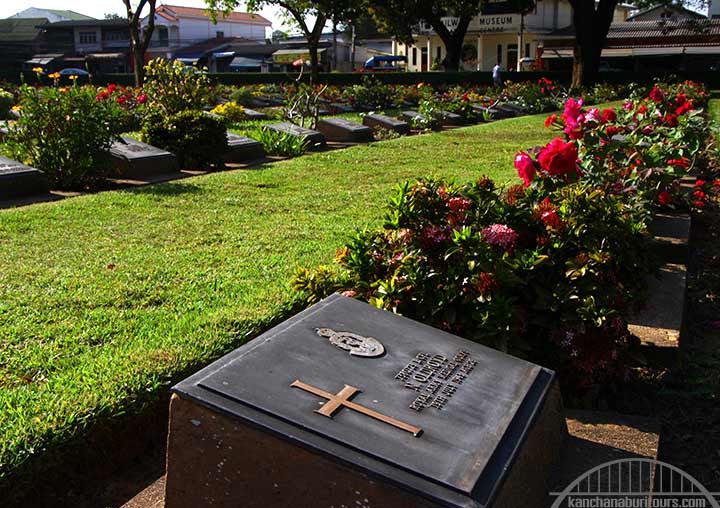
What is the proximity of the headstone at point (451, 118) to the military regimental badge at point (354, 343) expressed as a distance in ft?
49.4

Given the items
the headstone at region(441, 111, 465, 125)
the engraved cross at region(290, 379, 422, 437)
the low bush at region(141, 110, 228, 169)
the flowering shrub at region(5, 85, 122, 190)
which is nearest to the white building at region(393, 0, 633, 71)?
the headstone at region(441, 111, 465, 125)

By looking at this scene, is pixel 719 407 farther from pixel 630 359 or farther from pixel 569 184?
pixel 569 184

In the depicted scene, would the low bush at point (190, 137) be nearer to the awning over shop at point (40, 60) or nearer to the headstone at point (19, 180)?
the headstone at point (19, 180)

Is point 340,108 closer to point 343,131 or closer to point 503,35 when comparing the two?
point 343,131

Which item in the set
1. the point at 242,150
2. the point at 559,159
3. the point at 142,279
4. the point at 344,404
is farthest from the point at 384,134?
the point at 344,404

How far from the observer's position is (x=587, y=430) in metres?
2.84

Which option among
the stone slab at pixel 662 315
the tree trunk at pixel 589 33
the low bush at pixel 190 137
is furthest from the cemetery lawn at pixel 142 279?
the tree trunk at pixel 589 33

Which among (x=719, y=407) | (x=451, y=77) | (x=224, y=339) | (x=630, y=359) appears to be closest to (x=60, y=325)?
(x=224, y=339)

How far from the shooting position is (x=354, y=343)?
2.54 meters

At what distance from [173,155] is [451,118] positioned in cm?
927

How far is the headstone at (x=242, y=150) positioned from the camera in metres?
10.8

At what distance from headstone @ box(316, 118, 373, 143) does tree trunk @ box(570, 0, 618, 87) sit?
1594cm

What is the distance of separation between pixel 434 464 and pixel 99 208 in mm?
5610

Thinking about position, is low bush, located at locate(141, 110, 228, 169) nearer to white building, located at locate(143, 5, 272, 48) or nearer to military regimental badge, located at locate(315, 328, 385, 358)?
military regimental badge, located at locate(315, 328, 385, 358)
